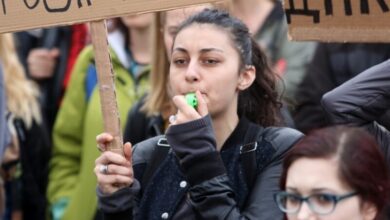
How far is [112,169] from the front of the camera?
170 inches

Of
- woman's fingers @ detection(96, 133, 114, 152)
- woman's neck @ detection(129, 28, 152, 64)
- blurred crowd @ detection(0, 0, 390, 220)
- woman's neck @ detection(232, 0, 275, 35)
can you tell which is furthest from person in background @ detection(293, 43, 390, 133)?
woman's fingers @ detection(96, 133, 114, 152)

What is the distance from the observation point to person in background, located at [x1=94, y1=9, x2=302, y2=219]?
4.19 meters

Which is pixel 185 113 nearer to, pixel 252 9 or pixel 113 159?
pixel 113 159

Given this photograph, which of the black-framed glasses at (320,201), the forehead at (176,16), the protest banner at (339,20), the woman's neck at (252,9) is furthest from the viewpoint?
the woman's neck at (252,9)

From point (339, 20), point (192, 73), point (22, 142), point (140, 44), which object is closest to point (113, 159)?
point (192, 73)

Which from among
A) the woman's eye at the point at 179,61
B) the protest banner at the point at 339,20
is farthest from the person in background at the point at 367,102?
the woman's eye at the point at 179,61

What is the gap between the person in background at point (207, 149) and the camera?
13.8ft

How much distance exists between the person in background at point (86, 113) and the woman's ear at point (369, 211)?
2978mm

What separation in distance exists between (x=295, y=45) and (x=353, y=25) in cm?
269

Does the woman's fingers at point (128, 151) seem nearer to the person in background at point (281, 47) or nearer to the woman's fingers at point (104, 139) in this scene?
the woman's fingers at point (104, 139)

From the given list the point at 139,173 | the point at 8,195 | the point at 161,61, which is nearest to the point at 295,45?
the point at 161,61

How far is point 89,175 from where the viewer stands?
22.5 feet

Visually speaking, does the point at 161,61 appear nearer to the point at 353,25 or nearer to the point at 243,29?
the point at 243,29

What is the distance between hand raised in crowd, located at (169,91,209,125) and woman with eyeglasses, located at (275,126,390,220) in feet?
1.68
